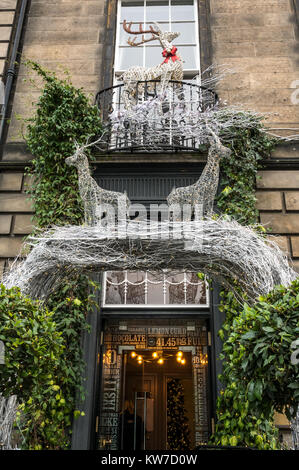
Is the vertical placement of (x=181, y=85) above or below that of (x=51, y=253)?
above

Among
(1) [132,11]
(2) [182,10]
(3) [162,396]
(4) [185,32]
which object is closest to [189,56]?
(4) [185,32]

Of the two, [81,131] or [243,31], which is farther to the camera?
[243,31]

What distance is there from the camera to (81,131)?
7.39m

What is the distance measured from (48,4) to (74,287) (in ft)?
24.7

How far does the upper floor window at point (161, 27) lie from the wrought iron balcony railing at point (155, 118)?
1330 millimetres

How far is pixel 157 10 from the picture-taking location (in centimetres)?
998

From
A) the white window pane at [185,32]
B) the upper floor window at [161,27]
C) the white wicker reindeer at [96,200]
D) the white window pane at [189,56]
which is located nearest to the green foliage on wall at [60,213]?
the white wicker reindeer at [96,200]

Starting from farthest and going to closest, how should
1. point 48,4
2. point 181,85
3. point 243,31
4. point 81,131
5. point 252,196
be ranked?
point 48,4
point 243,31
point 181,85
point 81,131
point 252,196

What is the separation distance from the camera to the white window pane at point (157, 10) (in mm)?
9805

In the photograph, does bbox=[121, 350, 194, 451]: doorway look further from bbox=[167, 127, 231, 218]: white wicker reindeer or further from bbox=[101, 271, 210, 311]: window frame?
bbox=[167, 127, 231, 218]: white wicker reindeer

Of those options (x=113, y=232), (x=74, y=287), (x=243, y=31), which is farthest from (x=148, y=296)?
(x=243, y=31)

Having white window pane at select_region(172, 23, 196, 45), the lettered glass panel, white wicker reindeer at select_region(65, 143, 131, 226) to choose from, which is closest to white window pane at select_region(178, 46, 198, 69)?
white window pane at select_region(172, 23, 196, 45)

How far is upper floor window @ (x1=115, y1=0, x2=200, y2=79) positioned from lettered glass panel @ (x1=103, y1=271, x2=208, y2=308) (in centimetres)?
486

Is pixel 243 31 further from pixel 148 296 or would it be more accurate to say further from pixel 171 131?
pixel 148 296
